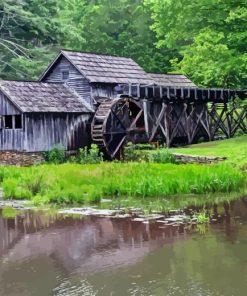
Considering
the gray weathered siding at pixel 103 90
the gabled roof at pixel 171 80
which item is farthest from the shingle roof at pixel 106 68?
the gabled roof at pixel 171 80

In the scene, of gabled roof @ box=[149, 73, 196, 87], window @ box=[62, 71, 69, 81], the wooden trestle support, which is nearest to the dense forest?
gabled roof @ box=[149, 73, 196, 87]

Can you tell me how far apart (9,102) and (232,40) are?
38.5 ft

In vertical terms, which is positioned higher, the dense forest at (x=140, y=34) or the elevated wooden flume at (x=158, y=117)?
the dense forest at (x=140, y=34)

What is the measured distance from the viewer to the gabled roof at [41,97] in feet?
98.2

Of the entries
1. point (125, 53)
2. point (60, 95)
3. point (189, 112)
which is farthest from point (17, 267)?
point (125, 53)

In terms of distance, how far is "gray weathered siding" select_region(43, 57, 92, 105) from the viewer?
33656 millimetres

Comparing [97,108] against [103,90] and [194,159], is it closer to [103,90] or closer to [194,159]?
[103,90]

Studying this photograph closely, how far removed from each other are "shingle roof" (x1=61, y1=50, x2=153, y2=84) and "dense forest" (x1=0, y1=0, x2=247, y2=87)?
2.66 metres

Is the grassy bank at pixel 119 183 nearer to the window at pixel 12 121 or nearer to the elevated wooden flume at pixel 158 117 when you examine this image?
the window at pixel 12 121

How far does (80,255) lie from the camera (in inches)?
465

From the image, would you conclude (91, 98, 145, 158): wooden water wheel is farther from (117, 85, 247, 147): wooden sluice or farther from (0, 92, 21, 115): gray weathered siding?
(0, 92, 21, 115): gray weathered siding

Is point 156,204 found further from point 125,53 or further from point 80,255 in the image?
point 125,53

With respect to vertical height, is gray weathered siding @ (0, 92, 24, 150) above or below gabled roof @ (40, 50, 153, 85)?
below

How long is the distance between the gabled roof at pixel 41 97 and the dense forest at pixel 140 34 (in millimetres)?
7254
